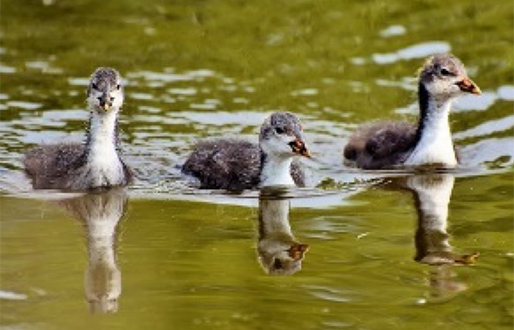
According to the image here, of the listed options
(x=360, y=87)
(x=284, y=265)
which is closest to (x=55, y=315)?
(x=284, y=265)

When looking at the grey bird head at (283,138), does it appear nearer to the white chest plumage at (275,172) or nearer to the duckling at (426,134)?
the white chest plumage at (275,172)

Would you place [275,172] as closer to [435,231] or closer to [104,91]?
[104,91]

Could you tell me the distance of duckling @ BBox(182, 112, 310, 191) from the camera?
13133 millimetres

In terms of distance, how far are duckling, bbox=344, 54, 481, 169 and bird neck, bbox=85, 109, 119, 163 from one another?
2426 mm

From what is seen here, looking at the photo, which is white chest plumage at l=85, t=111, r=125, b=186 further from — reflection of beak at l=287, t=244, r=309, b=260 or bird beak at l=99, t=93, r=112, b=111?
reflection of beak at l=287, t=244, r=309, b=260

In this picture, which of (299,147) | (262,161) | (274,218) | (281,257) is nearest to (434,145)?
(299,147)

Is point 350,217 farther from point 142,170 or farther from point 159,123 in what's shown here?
point 159,123

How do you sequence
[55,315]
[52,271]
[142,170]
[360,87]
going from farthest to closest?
[360,87], [142,170], [52,271], [55,315]

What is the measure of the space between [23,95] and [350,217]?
513 centimetres

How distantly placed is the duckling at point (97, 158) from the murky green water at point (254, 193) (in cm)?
24

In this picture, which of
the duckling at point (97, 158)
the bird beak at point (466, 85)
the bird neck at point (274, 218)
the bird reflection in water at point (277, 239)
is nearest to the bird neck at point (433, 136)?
the bird beak at point (466, 85)

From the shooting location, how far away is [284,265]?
1035 cm

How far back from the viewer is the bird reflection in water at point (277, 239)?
1035 centimetres

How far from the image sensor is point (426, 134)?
1426cm
